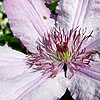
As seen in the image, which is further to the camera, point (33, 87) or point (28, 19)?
point (28, 19)

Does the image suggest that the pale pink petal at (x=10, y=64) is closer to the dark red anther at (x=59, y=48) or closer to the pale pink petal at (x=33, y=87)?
the pale pink petal at (x=33, y=87)

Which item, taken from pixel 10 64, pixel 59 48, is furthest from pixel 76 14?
pixel 10 64

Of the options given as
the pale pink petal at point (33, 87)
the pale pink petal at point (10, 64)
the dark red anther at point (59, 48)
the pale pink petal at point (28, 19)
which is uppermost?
the pale pink petal at point (28, 19)

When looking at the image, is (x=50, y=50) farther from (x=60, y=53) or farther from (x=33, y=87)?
(x=33, y=87)

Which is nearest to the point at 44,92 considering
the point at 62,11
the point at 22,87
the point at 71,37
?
the point at 22,87

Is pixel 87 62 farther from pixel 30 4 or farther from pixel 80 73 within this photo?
pixel 30 4

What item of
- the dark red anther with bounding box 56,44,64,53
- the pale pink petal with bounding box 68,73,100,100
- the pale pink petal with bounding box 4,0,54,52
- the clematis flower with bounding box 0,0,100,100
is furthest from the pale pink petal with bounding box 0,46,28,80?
the pale pink petal with bounding box 68,73,100,100

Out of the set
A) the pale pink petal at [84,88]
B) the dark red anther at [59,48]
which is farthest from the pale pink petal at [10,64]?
the pale pink petal at [84,88]
